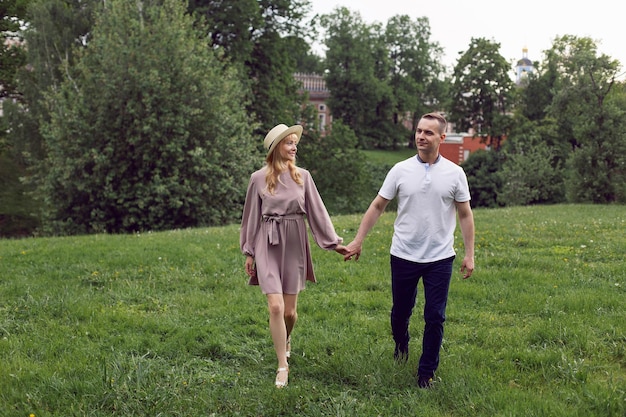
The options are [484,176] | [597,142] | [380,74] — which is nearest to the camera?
[597,142]

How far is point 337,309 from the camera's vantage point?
7.67m

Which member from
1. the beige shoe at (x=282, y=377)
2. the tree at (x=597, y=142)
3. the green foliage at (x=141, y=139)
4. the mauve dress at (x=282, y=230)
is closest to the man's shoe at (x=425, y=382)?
the beige shoe at (x=282, y=377)

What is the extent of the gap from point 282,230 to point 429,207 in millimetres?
1345

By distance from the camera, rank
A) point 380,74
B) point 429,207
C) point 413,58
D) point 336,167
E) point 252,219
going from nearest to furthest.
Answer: point 429,207 → point 252,219 → point 336,167 → point 380,74 → point 413,58

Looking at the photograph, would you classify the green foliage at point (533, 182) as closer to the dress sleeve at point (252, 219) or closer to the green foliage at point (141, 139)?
the green foliage at point (141, 139)

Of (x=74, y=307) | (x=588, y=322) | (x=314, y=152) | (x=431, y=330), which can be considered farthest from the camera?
(x=314, y=152)

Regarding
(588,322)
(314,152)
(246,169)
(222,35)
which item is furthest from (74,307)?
(314,152)

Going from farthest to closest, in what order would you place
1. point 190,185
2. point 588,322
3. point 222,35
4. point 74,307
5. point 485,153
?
1. point 485,153
2. point 222,35
3. point 190,185
4. point 74,307
5. point 588,322

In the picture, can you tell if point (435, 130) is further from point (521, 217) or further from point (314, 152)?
point (314, 152)

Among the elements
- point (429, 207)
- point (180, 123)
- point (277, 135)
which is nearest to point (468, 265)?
point (429, 207)

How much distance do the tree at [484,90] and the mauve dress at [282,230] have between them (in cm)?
5006

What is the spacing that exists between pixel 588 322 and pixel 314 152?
2825 cm

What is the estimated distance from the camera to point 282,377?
5.39 m

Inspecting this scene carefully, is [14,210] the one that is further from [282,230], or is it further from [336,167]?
[282,230]
